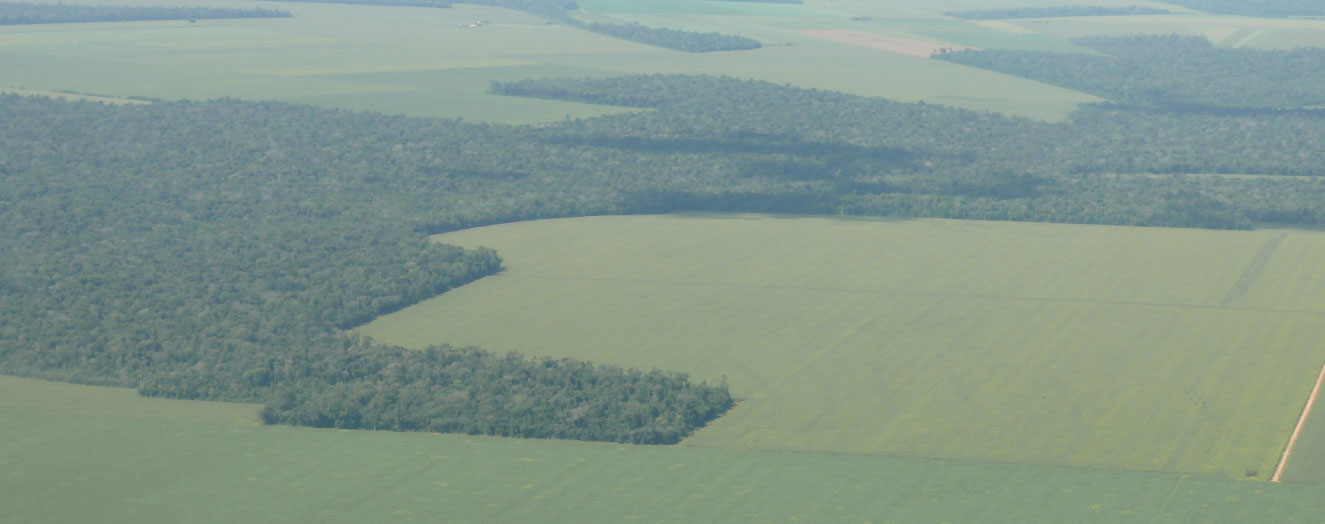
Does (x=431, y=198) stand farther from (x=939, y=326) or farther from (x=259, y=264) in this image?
(x=939, y=326)

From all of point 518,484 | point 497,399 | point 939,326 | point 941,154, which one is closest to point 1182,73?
point 941,154

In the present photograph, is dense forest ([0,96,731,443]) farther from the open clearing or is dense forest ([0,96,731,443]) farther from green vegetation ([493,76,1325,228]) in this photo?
the open clearing

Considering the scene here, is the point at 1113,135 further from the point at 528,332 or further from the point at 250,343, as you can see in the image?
the point at 250,343

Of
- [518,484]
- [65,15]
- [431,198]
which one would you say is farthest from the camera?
[65,15]

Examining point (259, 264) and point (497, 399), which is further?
point (259, 264)

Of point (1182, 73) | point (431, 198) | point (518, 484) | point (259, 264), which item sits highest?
point (518, 484)

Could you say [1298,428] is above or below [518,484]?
above

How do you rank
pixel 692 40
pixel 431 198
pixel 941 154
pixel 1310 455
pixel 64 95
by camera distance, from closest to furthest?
pixel 1310 455 < pixel 431 198 < pixel 941 154 < pixel 64 95 < pixel 692 40
